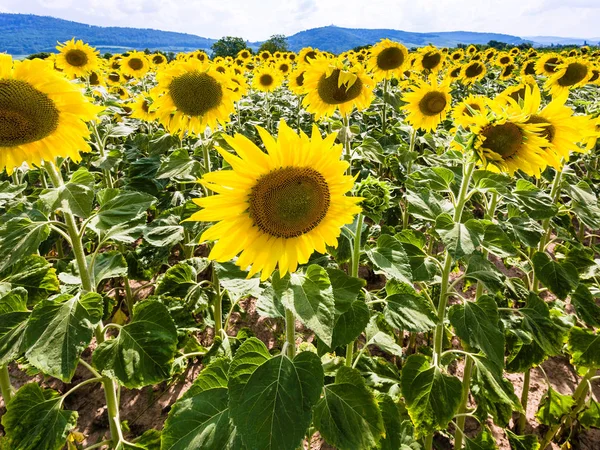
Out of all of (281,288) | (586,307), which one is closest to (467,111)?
(586,307)

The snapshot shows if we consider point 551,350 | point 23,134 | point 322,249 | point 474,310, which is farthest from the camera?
point 551,350

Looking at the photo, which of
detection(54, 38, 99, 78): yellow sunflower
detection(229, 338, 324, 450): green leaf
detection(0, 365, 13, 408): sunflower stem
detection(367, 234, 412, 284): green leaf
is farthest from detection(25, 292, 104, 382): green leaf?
detection(54, 38, 99, 78): yellow sunflower

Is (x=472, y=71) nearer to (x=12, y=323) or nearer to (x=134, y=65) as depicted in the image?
(x=134, y=65)

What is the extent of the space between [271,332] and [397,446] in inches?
86.9

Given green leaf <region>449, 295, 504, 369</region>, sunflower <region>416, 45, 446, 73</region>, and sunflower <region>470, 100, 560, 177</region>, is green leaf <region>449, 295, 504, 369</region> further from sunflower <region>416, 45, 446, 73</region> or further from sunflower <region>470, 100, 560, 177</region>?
sunflower <region>416, 45, 446, 73</region>

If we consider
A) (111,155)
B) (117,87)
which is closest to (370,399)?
(111,155)

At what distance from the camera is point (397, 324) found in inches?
70.0

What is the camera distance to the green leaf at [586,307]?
2463 millimetres

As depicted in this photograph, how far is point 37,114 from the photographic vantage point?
69.2 inches

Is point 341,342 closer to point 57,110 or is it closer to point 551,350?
point 551,350

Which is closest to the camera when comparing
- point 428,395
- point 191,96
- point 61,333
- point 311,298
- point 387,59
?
point 311,298

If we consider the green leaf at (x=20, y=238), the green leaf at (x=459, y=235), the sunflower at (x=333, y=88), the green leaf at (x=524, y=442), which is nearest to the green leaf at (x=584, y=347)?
the green leaf at (x=524, y=442)

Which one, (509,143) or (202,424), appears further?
(509,143)

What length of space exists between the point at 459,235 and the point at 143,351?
1564 mm
